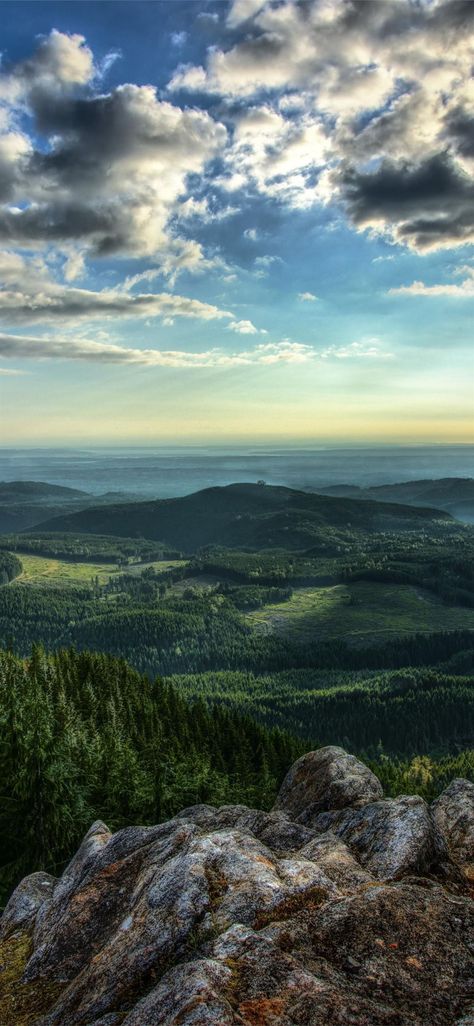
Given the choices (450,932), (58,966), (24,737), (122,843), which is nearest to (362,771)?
(122,843)

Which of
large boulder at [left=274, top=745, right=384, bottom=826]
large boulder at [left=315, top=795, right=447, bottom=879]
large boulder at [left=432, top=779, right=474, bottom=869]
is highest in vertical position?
large boulder at [left=315, top=795, right=447, bottom=879]

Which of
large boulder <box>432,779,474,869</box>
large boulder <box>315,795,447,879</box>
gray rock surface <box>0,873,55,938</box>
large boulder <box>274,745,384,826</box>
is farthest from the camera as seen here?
large boulder <box>274,745,384,826</box>

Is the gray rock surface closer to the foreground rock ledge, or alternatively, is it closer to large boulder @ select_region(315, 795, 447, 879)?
the foreground rock ledge

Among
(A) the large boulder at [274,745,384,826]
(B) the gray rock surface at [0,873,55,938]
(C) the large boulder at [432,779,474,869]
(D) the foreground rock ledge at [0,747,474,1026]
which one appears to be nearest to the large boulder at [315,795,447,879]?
(D) the foreground rock ledge at [0,747,474,1026]

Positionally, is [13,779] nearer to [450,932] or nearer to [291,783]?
[291,783]

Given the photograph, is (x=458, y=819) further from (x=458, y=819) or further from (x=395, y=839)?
(x=395, y=839)

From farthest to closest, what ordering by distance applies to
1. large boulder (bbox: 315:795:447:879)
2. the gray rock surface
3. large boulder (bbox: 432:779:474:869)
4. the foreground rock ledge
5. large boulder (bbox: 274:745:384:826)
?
large boulder (bbox: 274:745:384:826)
large boulder (bbox: 432:779:474:869)
the gray rock surface
large boulder (bbox: 315:795:447:879)
the foreground rock ledge
